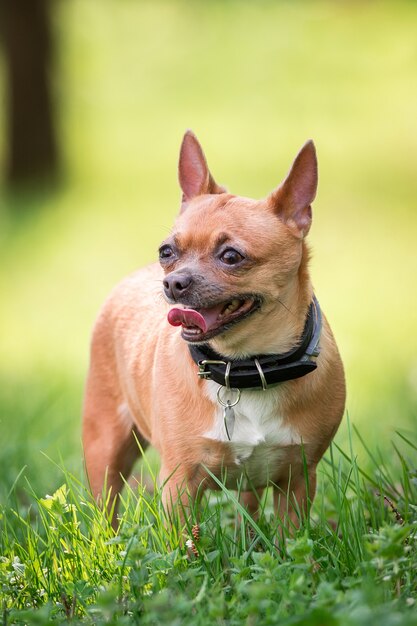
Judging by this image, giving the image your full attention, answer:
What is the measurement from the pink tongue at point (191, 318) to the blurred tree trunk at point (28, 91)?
1443 centimetres

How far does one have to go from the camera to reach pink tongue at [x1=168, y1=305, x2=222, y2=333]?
12.6ft

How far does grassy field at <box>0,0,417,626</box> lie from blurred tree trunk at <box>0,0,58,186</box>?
0.58 metres

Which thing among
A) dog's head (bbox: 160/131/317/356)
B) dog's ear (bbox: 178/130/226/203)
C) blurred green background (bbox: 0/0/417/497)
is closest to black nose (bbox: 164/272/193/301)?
dog's head (bbox: 160/131/317/356)

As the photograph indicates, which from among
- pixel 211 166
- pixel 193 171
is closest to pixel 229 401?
pixel 193 171

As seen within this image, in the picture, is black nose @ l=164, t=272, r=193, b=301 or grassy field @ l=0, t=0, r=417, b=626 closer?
grassy field @ l=0, t=0, r=417, b=626

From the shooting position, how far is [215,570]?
3.64 m

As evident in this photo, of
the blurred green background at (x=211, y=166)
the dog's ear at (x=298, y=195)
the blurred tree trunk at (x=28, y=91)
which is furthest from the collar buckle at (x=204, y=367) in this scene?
the blurred tree trunk at (x=28, y=91)

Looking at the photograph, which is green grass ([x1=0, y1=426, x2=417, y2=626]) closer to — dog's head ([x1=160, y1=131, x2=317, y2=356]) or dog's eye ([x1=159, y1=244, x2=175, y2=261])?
dog's head ([x1=160, y1=131, x2=317, y2=356])

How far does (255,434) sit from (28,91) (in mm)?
14829

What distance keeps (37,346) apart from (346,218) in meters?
6.54

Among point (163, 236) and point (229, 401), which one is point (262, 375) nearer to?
point (229, 401)

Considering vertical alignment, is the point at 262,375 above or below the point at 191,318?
below

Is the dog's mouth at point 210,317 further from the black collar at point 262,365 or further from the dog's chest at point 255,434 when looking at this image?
the dog's chest at point 255,434

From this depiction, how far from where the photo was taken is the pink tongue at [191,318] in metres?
3.83
